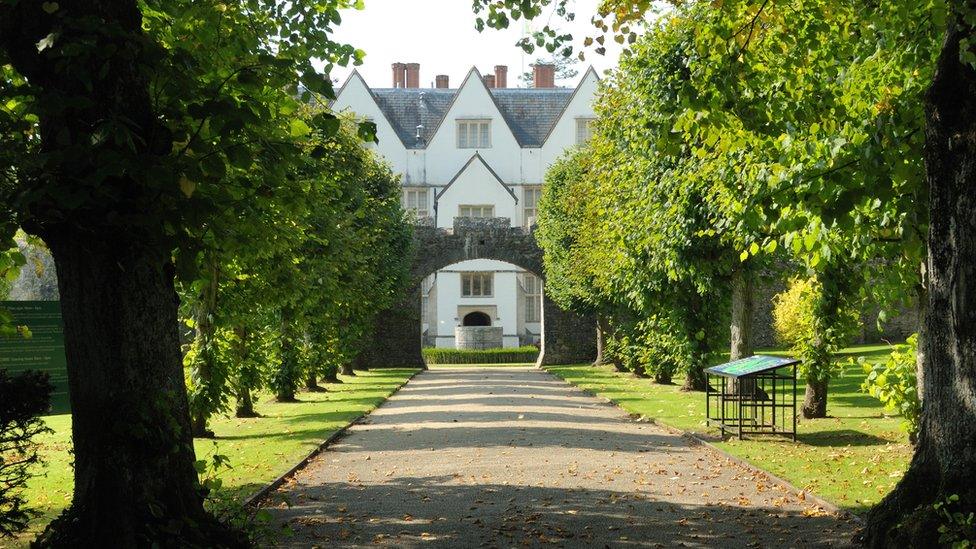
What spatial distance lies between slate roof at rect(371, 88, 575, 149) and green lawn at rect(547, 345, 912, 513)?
38430mm

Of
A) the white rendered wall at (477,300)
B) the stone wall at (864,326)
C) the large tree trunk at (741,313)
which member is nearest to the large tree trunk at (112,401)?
the large tree trunk at (741,313)

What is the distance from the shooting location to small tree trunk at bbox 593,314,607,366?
45.7 m

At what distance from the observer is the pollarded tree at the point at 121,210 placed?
6.47 metres

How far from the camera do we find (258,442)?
57.6ft

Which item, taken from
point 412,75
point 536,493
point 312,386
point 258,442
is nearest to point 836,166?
point 536,493

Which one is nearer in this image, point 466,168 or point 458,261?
point 458,261

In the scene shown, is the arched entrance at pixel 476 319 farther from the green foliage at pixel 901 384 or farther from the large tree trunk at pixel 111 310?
the large tree trunk at pixel 111 310

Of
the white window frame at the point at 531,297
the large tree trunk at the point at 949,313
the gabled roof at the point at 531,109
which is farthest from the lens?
the white window frame at the point at 531,297

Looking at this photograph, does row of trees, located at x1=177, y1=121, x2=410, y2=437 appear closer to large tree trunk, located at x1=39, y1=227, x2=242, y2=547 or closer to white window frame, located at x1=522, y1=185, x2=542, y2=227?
large tree trunk, located at x1=39, y1=227, x2=242, y2=547

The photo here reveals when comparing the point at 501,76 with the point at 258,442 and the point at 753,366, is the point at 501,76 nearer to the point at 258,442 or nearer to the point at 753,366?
the point at 258,442

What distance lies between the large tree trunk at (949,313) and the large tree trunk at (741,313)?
520 inches

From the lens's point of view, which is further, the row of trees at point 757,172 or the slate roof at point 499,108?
the slate roof at point 499,108

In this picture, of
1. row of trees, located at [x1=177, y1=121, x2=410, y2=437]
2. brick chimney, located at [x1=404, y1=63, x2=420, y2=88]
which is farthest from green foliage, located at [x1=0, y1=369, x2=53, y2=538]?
brick chimney, located at [x1=404, y1=63, x2=420, y2=88]

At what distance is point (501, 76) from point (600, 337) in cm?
2869
